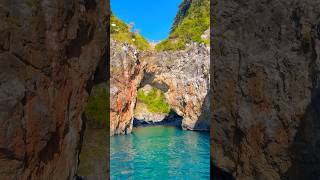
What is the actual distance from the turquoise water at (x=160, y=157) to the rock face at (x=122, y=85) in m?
3.34

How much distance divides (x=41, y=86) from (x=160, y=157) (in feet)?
102

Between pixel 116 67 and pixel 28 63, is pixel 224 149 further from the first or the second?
pixel 116 67

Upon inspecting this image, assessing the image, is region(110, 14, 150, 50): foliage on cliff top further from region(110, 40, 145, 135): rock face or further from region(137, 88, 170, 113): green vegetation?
region(137, 88, 170, 113): green vegetation

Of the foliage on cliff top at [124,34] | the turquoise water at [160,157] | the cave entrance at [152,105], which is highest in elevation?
the foliage on cliff top at [124,34]

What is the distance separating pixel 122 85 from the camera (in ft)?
172

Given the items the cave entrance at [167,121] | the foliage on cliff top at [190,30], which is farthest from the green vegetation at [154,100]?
the foliage on cliff top at [190,30]

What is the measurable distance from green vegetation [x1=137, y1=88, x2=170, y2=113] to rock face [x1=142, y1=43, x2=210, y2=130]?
2.52 metres

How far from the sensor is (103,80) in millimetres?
8055

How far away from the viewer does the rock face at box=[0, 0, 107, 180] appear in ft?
14.4

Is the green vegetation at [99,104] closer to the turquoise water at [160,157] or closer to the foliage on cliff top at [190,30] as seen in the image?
the turquoise water at [160,157]

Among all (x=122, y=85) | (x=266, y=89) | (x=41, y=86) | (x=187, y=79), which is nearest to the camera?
(x=41, y=86)

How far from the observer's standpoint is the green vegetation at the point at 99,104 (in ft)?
25.6

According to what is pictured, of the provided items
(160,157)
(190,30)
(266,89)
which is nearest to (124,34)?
(190,30)

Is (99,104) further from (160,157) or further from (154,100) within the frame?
(154,100)
